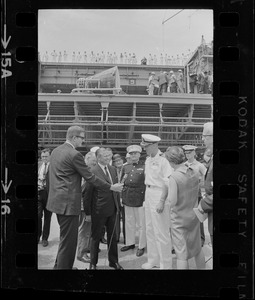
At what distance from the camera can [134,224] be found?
168 inches

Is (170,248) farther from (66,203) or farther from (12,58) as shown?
(12,58)

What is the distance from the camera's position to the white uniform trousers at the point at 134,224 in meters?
3.83

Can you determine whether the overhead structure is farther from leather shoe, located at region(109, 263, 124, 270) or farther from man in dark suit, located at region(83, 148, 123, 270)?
leather shoe, located at region(109, 263, 124, 270)

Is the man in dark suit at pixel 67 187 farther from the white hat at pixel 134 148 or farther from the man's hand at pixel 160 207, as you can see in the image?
the man's hand at pixel 160 207

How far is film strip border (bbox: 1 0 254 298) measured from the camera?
275 cm

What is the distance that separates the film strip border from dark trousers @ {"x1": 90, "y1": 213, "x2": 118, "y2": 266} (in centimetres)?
63

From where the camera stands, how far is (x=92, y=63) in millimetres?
3051

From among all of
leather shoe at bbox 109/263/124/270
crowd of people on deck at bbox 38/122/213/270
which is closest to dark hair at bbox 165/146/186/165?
crowd of people on deck at bbox 38/122/213/270

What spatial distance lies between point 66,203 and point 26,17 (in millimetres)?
1615

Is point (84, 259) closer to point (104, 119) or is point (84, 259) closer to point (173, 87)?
point (104, 119)
